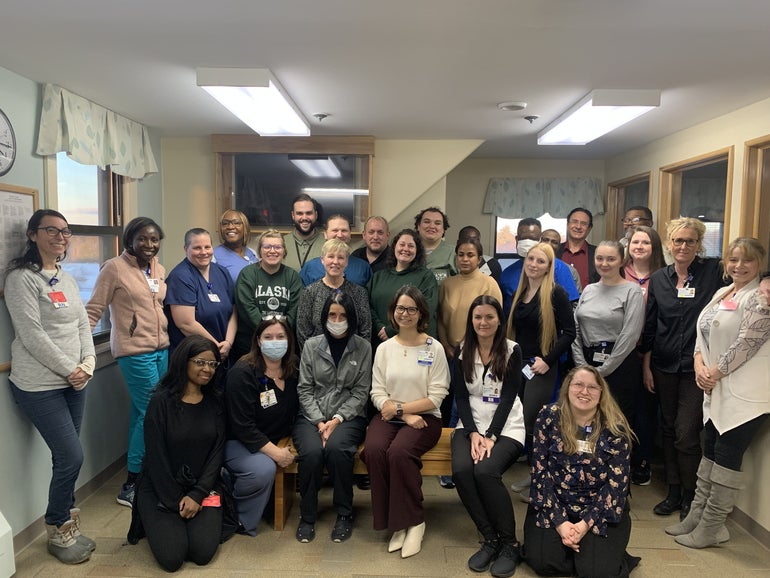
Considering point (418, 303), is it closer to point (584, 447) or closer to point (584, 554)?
point (584, 447)

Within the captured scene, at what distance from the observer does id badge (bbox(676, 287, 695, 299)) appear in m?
2.92

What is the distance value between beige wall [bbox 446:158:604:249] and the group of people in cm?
258

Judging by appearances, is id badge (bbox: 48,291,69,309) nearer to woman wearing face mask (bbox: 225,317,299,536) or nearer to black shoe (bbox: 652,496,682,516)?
woman wearing face mask (bbox: 225,317,299,536)

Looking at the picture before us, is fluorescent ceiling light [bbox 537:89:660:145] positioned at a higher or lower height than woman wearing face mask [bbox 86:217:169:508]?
higher

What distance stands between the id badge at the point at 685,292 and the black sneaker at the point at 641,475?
1169 millimetres

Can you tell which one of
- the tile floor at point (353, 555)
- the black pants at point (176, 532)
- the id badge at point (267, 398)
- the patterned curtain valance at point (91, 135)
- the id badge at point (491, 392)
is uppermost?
the patterned curtain valance at point (91, 135)

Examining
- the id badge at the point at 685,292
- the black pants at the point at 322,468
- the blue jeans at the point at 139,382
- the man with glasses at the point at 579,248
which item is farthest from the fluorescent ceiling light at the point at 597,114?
the blue jeans at the point at 139,382

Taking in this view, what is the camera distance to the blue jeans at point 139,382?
A: 119 inches

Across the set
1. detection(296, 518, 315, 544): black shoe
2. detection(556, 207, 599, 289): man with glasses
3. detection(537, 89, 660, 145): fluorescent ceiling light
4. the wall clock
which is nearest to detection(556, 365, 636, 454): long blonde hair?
detection(296, 518, 315, 544): black shoe

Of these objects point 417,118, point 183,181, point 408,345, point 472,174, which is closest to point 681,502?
point 408,345

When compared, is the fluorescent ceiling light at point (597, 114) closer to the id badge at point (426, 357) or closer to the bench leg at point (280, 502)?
the id badge at point (426, 357)

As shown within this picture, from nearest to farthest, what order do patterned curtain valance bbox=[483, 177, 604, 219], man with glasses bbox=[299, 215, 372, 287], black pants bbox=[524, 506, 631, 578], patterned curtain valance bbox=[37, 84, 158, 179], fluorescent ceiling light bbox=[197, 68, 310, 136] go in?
black pants bbox=[524, 506, 631, 578] < fluorescent ceiling light bbox=[197, 68, 310, 136] < patterned curtain valance bbox=[37, 84, 158, 179] < man with glasses bbox=[299, 215, 372, 287] < patterned curtain valance bbox=[483, 177, 604, 219]

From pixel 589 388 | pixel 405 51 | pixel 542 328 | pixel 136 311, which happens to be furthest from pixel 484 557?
pixel 405 51

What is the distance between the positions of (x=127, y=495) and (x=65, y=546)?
567mm
